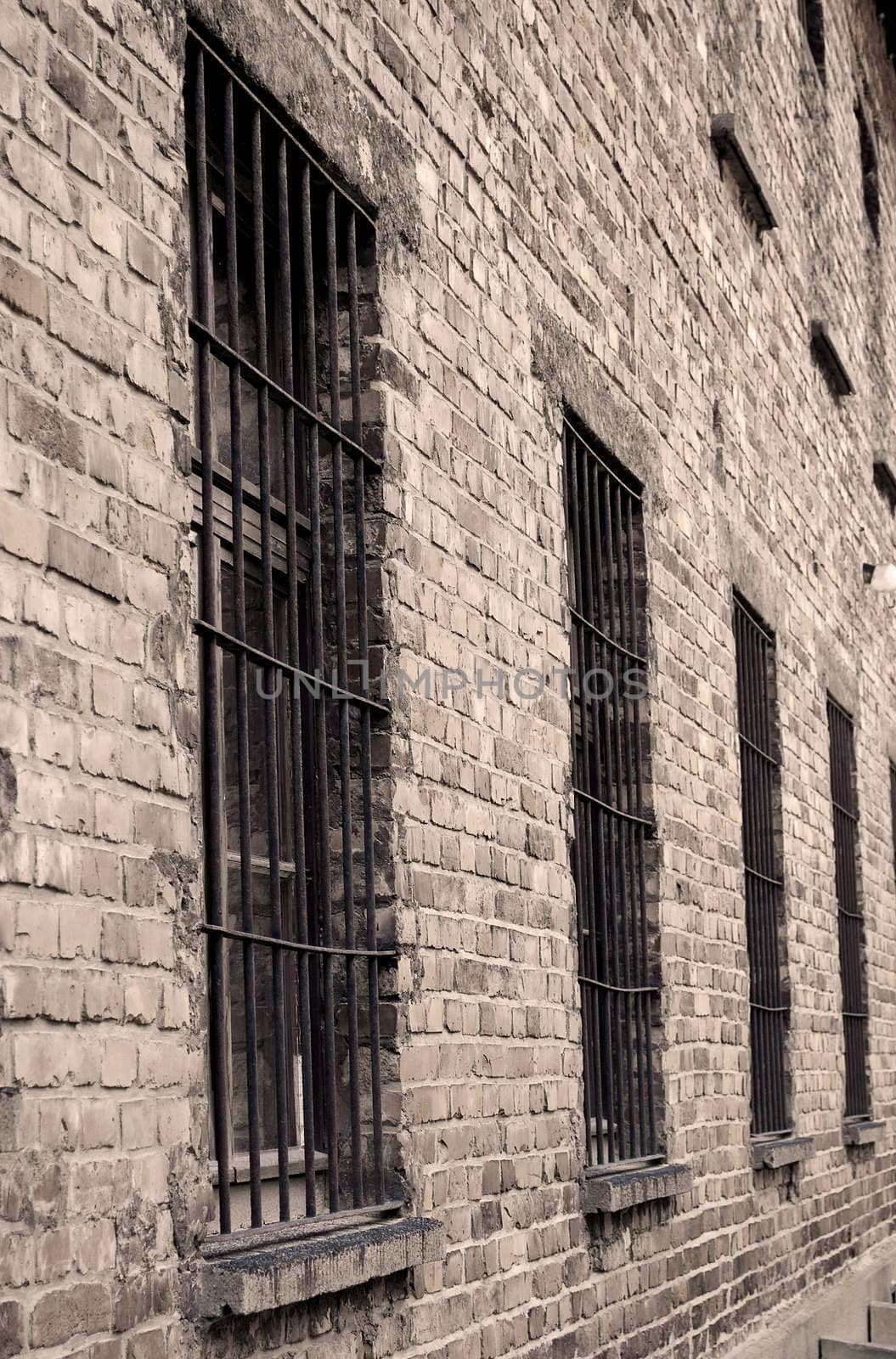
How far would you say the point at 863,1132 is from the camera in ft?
32.5

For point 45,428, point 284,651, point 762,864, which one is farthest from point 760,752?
point 45,428

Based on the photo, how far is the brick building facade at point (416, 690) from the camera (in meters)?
2.99

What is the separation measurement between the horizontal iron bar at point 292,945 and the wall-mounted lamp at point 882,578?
7975 mm

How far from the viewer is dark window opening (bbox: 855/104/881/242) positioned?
A: 12914mm

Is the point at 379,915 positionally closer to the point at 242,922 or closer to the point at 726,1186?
the point at 242,922

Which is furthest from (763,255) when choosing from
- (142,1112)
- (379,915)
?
(142,1112)

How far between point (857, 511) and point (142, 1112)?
30.6 feet

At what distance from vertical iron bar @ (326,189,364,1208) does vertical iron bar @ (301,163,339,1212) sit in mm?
41

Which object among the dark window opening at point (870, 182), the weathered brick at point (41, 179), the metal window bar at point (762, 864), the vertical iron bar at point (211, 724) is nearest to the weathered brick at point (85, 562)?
the vertical iron bar at point (211, 724)

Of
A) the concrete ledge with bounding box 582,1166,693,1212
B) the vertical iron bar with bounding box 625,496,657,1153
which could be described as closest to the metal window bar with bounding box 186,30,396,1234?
the concrete ledge with bounding box 582,1166,693,1212

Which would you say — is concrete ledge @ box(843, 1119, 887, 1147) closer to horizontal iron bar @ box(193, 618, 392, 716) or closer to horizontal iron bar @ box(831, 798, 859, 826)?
horizontal iron bar @ box(831, 798, 859, 826)

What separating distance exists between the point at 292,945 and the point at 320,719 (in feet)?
1.84

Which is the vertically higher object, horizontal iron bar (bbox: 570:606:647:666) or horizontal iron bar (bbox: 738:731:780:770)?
horizontal iron bar (bbox: 570:606:647:666)

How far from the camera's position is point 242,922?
3.57 metres
